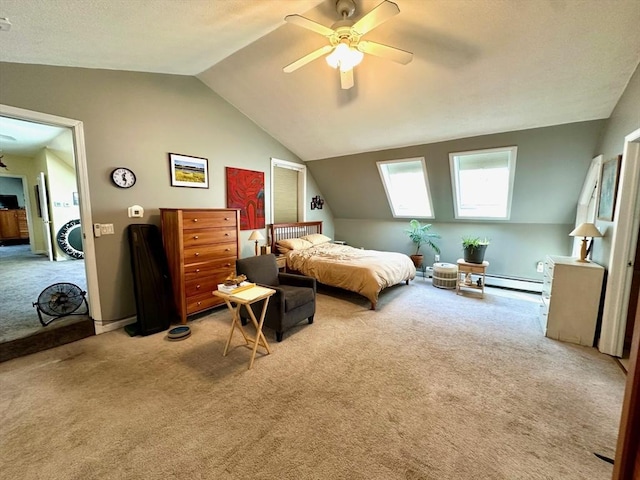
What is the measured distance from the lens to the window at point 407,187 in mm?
5023

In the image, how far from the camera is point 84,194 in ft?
9.54

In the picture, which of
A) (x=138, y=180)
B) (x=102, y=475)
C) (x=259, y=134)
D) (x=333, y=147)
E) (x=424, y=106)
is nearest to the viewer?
(x=102, y=475)

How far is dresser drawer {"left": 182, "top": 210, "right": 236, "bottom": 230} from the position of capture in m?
3.22

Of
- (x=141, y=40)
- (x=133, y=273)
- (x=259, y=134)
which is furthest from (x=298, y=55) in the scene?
(x=133, y=273)

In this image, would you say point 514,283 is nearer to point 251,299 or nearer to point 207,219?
point 251,299

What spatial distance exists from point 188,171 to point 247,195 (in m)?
1.07

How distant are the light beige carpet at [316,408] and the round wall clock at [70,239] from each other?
14.7 feet

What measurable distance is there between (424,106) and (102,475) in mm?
4551

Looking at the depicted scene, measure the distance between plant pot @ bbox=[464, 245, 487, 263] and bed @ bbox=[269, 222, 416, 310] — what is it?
0.97 metres

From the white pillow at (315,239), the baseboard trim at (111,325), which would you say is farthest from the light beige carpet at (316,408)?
the white pillow at (315,239)

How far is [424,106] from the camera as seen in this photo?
3.53 m

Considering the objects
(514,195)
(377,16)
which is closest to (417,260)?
(514,195)

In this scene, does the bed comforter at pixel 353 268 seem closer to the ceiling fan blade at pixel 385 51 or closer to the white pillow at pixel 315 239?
the white pillow at pixel 315 239

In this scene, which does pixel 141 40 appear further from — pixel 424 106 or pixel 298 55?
pixel 424 106
